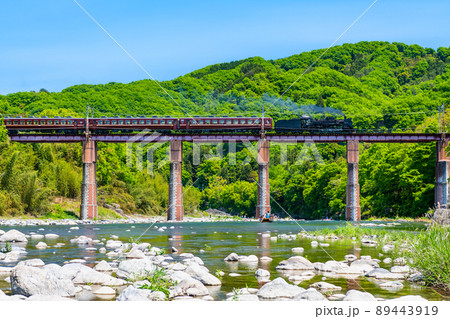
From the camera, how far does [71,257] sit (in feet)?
82.2

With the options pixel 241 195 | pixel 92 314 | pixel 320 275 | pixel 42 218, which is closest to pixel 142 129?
pixel 42 218

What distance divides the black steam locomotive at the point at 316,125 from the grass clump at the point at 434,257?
2769 inches

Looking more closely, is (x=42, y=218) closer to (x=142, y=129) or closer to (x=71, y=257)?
(x=142, y=129)

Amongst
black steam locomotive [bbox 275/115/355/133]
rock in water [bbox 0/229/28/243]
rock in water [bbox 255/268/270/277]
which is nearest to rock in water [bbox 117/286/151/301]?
rock in water [bbox 255/268/270/277]

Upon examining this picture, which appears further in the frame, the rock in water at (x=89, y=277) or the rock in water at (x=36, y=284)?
the rock in water at (x=89, y=277)

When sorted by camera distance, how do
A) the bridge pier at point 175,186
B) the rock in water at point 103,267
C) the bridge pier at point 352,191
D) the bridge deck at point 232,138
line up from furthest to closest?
the bridge pier at point 352,191 < the bridge deck at point 232,138 < the bridge pier at point 175,186 < the rock in water at point 103,267

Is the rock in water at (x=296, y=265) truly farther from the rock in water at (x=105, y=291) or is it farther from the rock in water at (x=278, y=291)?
the rock in water at (x=105, y=291)

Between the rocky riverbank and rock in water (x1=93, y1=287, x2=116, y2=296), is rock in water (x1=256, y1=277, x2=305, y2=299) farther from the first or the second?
rock in water (x1=93, y1=287, x2=116, y2=296)

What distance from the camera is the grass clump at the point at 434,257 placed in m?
16.5

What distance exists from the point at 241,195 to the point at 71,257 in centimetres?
11338

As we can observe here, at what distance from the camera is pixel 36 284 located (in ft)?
48.7

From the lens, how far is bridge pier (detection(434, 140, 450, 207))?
76375mm

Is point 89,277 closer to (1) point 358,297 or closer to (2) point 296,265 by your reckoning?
(2) point 296,265

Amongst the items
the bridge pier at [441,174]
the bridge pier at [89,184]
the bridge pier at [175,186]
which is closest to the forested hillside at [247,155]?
the bridge pier at [441,174]
